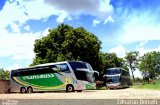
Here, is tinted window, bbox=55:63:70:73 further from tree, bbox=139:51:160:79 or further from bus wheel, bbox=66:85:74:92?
tree, bbox=139:51:160:79

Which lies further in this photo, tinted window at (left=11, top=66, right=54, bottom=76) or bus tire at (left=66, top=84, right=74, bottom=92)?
tinted window at (left=11, top=66, right=54, bottom=76)

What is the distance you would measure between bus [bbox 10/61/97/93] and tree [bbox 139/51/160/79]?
2470 inches

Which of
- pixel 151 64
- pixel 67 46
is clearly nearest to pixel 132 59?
pixel 151 64

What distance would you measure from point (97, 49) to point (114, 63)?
108 ft

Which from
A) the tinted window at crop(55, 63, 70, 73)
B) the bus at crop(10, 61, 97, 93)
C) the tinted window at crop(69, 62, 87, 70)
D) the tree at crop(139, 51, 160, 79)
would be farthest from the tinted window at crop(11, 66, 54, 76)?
the tree at crop(139, 51, 160, 79)

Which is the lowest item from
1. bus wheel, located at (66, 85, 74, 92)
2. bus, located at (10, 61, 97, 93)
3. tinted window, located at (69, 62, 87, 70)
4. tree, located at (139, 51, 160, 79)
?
bus wheel, located at (66, 85, 74, 92)

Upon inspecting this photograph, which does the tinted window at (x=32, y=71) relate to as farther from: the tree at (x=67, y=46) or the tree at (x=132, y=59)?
the tree at (x=132, y=59)

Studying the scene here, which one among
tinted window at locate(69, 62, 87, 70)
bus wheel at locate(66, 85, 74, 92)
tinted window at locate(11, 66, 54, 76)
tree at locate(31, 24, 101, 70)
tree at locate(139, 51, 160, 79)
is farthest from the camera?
tree at locate(139, 51, 160, 79)

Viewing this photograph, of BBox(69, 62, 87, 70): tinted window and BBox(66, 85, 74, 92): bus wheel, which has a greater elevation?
BBox(69, 62, 87, 70): tinted window

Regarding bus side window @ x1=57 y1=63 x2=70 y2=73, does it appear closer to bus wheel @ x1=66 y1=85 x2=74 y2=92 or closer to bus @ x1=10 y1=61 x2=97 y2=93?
bus @ x1=10 y1=61 x2=97 y2=93

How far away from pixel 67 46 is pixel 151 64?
51.5 meters

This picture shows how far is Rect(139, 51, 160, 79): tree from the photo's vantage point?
101562mm

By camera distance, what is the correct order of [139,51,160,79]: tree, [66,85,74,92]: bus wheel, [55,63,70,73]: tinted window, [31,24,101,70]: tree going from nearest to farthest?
[55,63,70,73]: tinted window, [66,85,74,92]: bus wheel, [31,24,101,70]: tree, [139,51,160,79]: tree

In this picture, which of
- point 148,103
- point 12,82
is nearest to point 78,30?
point 12,82
